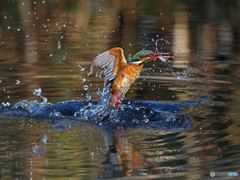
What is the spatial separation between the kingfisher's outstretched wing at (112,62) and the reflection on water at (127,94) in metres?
0.61

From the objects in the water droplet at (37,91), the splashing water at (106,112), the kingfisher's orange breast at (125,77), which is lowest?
the splashing water at (106,112)

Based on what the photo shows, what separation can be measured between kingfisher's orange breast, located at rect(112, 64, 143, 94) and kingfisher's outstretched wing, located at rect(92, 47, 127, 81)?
0.05m

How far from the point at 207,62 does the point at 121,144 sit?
3625 millimetres

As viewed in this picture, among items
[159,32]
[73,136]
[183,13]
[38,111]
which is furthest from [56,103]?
[183,13]

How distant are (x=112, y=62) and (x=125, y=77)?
215mm

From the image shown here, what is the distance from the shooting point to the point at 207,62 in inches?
271

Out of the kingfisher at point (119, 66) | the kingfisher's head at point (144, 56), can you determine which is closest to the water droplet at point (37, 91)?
the kingfisher at point (119, 66)

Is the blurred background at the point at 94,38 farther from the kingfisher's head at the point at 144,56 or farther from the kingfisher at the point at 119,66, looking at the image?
the kingfisher's head at the point at 144,56

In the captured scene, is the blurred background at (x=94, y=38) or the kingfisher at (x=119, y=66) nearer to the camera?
the kingfisher at (x=119, y=66)

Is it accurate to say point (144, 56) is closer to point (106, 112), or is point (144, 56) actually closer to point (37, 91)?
point (106, 112)

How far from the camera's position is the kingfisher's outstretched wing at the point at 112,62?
444cm

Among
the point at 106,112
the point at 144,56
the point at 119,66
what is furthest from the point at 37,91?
the point at 144,56

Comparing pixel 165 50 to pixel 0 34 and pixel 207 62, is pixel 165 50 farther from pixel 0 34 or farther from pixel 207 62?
pixel 0 34

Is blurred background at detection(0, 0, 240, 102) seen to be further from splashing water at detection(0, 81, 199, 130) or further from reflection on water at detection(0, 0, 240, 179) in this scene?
splashing water at detection(0, 81, 199, 130)
